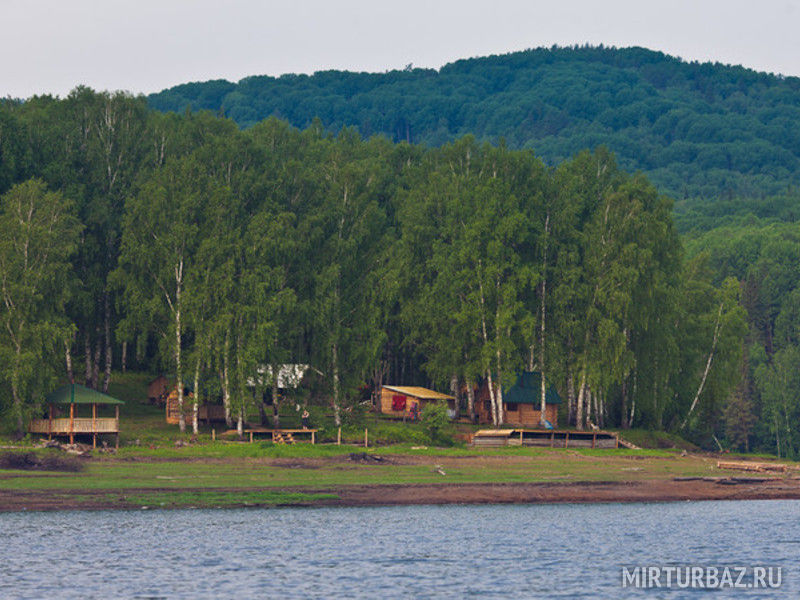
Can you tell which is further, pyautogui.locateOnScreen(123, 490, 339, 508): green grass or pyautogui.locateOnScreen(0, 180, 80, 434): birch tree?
pyautogui.locateOnScreen(0, 180, 80, 434): birch tree

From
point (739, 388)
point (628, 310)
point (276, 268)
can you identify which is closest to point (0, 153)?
point (276, 268)

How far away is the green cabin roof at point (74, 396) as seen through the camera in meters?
74.9

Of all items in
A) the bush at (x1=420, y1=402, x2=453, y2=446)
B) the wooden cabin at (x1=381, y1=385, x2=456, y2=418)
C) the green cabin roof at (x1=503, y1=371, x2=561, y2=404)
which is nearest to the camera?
the bush at (x1=420, y1=402, x2=453, y2=446)

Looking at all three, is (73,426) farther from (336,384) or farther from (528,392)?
(528,392)

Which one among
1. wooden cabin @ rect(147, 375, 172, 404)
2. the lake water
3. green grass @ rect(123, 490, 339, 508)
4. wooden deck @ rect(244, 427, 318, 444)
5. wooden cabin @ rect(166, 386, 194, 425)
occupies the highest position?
wooden cabin @ rect(147, 375, 172, 404)

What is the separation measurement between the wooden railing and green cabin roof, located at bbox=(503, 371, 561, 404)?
3694 centimetres

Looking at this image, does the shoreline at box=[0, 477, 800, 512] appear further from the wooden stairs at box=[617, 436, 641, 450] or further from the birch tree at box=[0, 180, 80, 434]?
the birch tree at box=[0, 180, 80, 434]

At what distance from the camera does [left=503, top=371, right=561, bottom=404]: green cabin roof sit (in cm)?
9894

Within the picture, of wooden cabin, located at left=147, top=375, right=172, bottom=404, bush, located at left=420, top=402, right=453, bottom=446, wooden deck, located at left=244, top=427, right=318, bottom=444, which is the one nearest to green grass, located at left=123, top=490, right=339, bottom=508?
wooden deck, located at left=244, top=427, right=318, bottom=444

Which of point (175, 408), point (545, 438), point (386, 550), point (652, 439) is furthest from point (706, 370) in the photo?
point (386, 550)

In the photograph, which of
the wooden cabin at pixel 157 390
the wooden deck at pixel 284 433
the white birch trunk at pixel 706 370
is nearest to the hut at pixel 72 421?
the wooden deck at pixel 284 433

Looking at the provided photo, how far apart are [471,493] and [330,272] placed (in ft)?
93.0

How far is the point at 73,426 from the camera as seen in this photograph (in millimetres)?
74625

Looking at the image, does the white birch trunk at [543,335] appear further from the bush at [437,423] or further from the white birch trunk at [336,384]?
the white birch trunk at [336,384]
